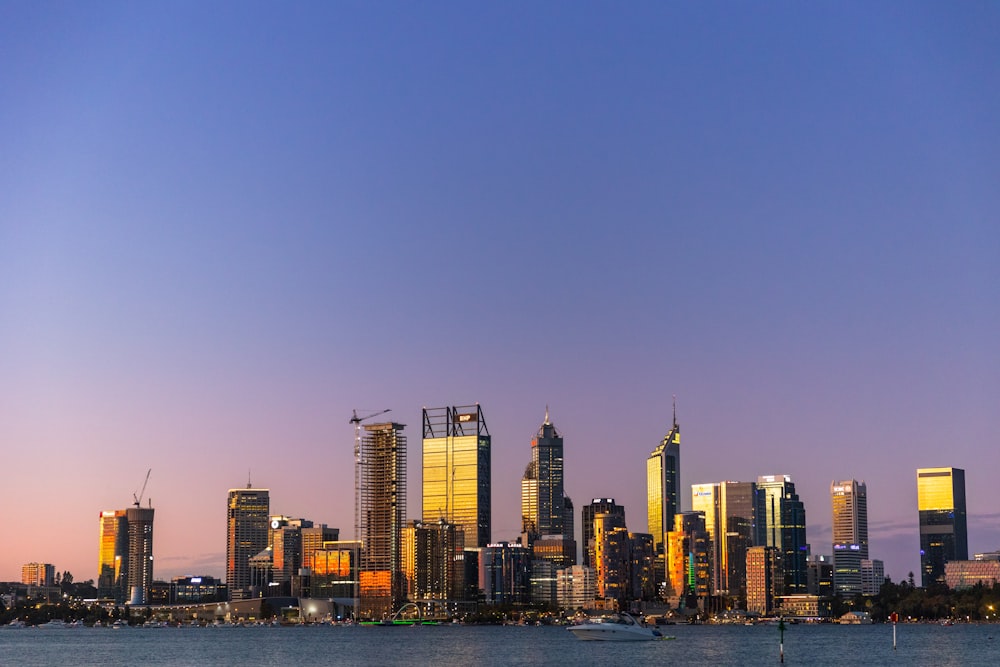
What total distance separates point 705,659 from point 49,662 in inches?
3269

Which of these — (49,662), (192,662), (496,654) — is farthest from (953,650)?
(49,662)

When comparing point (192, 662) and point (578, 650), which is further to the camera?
point (578, 650)

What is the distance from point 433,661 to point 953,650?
71.8 meters

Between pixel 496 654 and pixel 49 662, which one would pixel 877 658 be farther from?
pixel 49 662

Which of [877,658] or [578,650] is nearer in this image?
[877,658]

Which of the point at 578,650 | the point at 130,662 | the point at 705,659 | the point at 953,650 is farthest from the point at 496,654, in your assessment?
the point at 953,650

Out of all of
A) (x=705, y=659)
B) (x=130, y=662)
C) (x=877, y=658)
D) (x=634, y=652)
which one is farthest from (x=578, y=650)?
(x=130, y=662)

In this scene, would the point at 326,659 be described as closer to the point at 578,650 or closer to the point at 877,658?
the point at 578,650

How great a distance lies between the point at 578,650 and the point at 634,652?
10.3 meters

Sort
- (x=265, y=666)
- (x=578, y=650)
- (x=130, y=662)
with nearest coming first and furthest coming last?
(x=265, y=666), (x=130, y=662), (x=578, y=650)

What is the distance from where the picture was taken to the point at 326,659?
184000mm

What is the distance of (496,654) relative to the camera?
7643 inches

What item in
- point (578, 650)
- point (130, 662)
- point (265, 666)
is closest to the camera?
point (265, 666)

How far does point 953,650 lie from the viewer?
7653 inches
